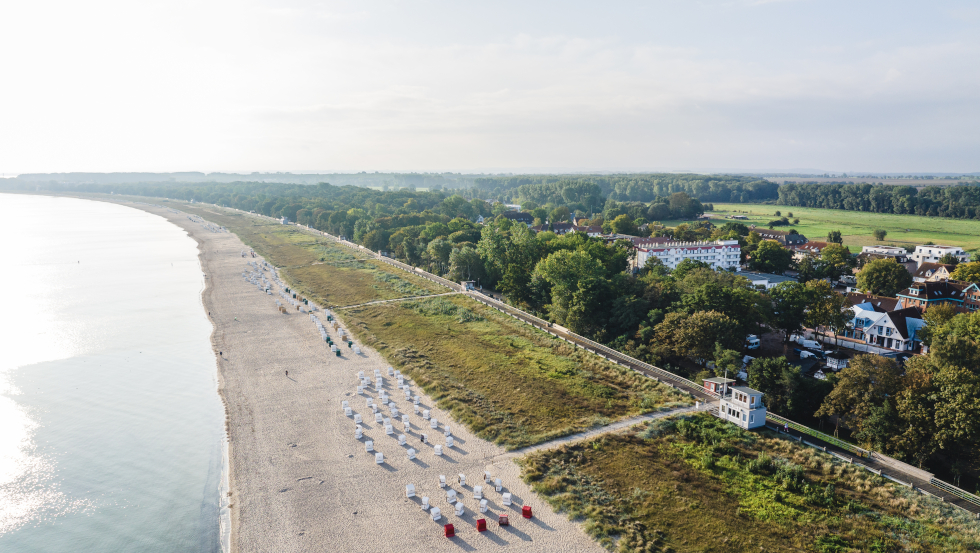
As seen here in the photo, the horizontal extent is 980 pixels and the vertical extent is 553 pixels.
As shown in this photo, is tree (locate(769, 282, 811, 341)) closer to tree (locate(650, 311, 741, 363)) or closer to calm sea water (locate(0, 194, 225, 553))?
tree (locate(650, 311, 741, 363))

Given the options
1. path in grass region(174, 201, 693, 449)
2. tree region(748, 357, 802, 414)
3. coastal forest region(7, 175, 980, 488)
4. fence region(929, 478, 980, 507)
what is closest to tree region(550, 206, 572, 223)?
coastal forest region(7, 175, 980, 488)

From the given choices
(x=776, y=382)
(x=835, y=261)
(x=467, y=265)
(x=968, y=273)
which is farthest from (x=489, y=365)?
(x=835, y=261)

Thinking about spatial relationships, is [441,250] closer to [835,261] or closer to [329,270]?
[329,270]

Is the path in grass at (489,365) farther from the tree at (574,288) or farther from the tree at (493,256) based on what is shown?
the tree at (493,256)

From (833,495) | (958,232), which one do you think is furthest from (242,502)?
(958,232)

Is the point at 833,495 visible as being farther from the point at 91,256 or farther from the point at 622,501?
the point at 91,256

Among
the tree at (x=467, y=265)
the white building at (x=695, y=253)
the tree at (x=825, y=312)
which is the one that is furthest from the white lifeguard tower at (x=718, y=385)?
the white building at (x=695, y=253)
